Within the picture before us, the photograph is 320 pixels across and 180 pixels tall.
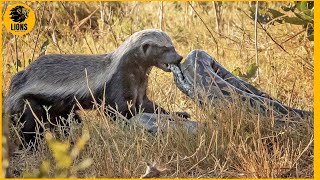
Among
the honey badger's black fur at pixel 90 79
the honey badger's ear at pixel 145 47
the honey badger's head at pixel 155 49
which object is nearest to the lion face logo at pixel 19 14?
the honey badger's black fur at pixel 90 79

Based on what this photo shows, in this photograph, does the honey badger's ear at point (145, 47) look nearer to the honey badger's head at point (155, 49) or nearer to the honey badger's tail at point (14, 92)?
the honey badger's head at point (155, 49)

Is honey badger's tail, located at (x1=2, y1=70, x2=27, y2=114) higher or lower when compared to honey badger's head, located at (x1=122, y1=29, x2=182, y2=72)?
lower

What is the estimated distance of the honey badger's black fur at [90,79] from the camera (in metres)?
→ 6.43

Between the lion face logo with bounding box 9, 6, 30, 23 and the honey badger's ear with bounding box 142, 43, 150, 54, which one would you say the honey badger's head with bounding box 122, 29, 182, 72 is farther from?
the lion face logo with bounding box 9, 6, 30, 23

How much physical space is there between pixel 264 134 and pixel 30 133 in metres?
1.91

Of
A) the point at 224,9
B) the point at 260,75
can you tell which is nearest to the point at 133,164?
the point at 260,75

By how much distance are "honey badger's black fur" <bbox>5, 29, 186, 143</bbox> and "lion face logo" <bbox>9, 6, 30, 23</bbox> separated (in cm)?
70

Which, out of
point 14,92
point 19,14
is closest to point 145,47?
point 14,92

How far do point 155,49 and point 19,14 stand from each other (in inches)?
56.6

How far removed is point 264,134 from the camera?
5.52m

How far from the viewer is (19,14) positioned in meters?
7.16

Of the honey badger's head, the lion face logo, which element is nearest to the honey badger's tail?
the lion face logo

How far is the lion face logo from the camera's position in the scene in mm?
7066

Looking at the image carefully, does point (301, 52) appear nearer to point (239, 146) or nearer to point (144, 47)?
point (144, 47)
